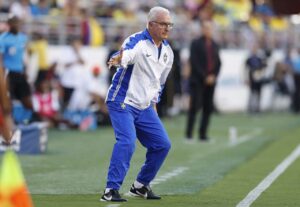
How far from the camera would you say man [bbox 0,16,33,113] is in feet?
60.6

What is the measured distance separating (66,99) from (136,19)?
6.24 metres

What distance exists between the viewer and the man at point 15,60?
18.5 m

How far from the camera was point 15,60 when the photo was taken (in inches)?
751

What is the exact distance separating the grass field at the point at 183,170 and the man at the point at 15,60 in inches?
44.5

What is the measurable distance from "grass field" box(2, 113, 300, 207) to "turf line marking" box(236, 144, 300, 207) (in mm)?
65

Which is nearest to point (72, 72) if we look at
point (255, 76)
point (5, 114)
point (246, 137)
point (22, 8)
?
point (22, 8)

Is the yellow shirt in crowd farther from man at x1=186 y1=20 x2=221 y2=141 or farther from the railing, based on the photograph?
man at x1=186 y1=20 x2=221 y2=141

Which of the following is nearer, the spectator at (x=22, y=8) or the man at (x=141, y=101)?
the man at (x=141, y=101)

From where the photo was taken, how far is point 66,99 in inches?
1025

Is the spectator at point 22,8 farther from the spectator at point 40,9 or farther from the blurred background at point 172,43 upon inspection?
the spectator at point 40,9

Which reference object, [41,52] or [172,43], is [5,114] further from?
[172,43]

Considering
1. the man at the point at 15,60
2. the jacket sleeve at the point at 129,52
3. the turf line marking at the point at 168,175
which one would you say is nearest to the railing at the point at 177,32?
the man at the point at 15,60

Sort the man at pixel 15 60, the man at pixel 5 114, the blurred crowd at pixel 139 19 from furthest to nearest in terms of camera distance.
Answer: the blurred crowd at pixel 139 19 → the man at pixel 15 60 → the man at pixel 5 114

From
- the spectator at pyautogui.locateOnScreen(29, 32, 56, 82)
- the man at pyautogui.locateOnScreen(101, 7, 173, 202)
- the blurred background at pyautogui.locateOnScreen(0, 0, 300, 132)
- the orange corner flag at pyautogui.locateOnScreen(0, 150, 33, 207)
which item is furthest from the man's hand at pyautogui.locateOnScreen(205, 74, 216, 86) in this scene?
the orange corner flag at pyautogui.locateOnScreen(0, 150, 33, 207)
